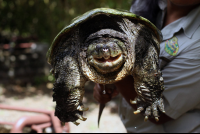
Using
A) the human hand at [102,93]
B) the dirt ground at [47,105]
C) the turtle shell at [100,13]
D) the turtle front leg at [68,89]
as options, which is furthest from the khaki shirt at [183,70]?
the dirt ground at [47,105]

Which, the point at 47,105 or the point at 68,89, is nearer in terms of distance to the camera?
the point at 68,89

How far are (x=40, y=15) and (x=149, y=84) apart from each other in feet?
16.0

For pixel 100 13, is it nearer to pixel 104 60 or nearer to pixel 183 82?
pixel 104 60

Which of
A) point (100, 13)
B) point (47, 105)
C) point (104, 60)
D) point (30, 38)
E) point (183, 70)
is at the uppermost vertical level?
point (30, 38)

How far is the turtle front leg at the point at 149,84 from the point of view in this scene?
86 centimetres

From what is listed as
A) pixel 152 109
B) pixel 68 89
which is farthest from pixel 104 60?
pixel 152 109

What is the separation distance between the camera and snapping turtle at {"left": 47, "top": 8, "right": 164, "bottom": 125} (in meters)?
0.85

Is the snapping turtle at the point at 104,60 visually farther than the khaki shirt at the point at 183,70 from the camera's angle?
No

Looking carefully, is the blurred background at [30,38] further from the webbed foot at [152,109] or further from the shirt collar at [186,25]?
the webbed foot at [152,109]

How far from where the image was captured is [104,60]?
824 millimetres

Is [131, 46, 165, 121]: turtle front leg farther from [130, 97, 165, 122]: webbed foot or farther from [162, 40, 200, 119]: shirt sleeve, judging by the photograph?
[162, 40, 200, 119]: shirt sleeve

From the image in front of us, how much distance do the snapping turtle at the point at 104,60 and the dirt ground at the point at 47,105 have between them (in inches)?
78.6

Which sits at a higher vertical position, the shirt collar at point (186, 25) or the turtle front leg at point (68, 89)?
the shirt collar at point (186, 25)

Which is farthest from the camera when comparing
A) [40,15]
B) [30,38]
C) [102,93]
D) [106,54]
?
[30,38]
